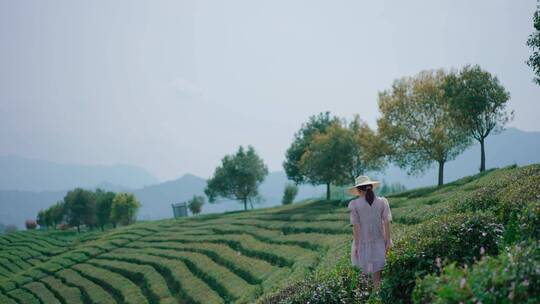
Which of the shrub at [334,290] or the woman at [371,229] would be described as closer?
the woman at [371,229]

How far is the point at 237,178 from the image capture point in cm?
7925

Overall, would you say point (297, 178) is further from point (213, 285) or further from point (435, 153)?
point (213, 285)

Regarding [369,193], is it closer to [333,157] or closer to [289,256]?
[289,256]

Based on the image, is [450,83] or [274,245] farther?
[450,83]

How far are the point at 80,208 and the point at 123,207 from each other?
1663cm

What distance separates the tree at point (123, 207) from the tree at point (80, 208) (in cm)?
1299

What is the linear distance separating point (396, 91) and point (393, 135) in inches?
192

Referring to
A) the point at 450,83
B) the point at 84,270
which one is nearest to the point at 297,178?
the point at 450,83

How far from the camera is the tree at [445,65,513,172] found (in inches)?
1544

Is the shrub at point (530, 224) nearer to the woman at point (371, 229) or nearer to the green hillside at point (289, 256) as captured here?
the green hillside at point (289, 256)

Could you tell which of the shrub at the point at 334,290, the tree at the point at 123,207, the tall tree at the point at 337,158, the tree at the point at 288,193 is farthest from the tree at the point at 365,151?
the tree at the point at 123,207

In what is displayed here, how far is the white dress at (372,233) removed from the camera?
1041cm

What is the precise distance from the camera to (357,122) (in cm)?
6119

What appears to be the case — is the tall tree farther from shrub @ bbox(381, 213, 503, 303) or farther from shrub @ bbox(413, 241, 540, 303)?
shrub @ bbox(413, 241, 540, 303)
